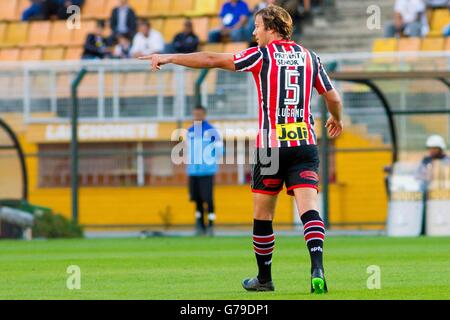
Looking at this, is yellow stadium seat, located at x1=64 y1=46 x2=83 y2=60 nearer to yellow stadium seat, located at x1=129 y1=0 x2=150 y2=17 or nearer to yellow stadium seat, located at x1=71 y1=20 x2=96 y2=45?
yellow stadium seat, located at x1=71 y1=20 x2=96 y2=45

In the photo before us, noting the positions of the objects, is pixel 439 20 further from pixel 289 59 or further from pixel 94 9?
pixel 289 59

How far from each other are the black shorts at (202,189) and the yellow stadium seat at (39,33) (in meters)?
8.16

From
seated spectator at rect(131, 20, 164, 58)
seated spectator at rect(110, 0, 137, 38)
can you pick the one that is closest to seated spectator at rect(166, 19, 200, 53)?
seated spectator at rect(131, 20, 164, 58)

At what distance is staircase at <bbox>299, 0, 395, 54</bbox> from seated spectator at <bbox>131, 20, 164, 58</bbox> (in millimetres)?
3051

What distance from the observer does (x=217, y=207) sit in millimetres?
26281

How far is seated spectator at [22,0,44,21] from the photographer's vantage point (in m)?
32.0

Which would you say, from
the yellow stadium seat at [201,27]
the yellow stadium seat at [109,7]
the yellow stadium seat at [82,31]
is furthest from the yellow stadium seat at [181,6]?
the yellow stadium seat at [82,31]

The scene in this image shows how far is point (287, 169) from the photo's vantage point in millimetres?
11430

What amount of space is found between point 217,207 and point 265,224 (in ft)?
47.9

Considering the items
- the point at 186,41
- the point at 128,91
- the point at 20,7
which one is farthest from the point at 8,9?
the point at 128,91

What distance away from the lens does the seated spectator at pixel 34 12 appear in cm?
A: 3195

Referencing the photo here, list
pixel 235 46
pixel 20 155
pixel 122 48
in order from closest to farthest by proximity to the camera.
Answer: pixel 20 155, pixel 235 46, pixel 122 48

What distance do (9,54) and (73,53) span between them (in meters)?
1.55
